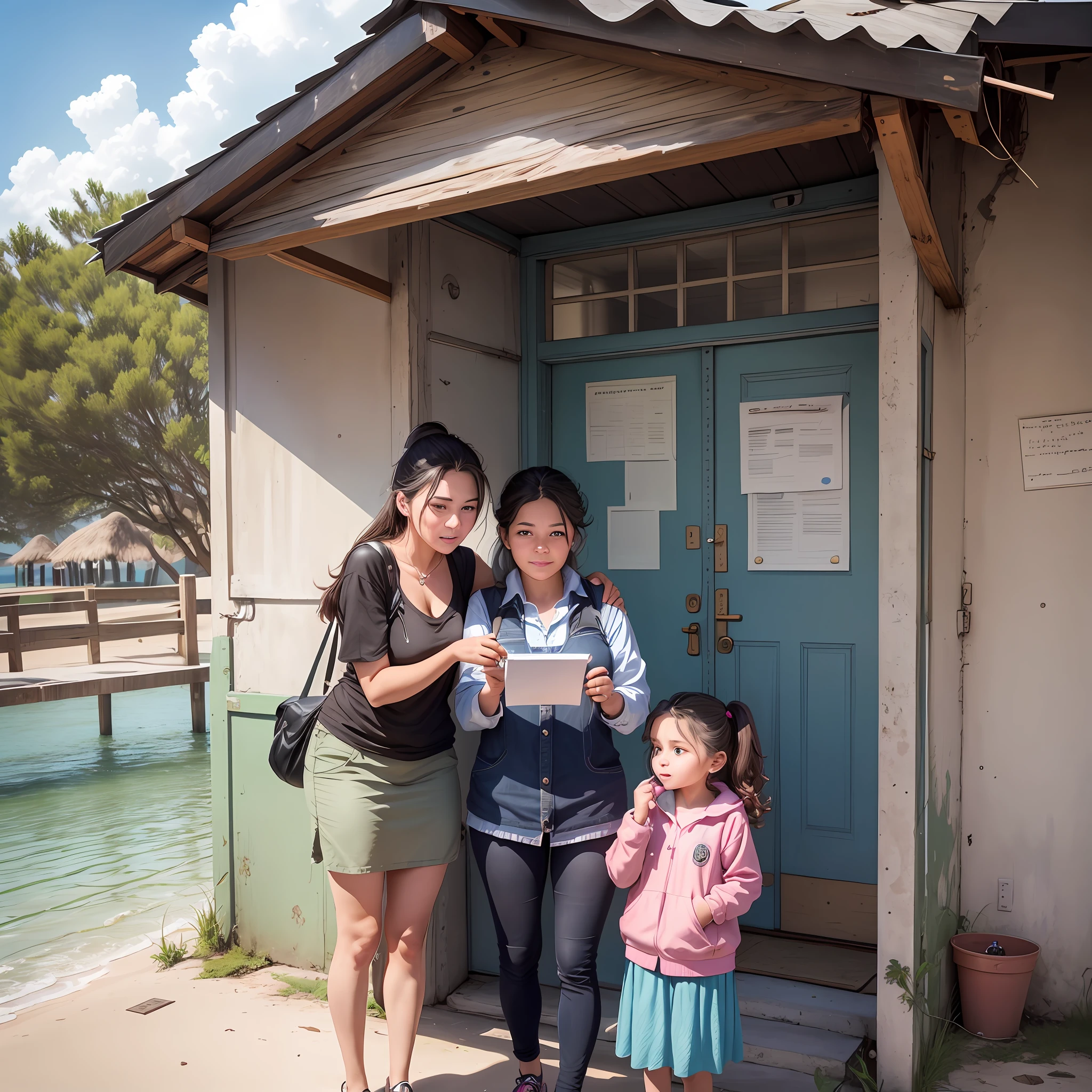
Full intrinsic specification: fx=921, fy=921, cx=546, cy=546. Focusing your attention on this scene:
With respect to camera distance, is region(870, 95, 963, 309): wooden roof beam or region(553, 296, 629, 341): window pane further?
region(553, 296, 629, 341): window pane

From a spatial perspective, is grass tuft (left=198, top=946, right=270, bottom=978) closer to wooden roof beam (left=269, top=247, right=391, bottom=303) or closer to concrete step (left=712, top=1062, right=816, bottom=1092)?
concrete step (left=712, top=1062, right=816, bottom=1092)

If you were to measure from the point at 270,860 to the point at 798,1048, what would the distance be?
214cm

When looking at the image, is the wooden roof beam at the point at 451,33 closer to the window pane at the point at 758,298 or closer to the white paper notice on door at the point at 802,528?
the window pane at the point at 758,298

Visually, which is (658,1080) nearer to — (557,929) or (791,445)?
(557,929)

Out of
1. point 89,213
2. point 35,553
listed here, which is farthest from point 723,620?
point 35,553

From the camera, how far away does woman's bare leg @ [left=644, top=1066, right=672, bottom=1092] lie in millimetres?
2395

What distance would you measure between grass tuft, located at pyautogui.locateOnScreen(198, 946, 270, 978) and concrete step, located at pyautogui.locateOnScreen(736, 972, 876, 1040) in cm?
194

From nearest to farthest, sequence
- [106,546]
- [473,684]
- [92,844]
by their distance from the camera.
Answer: [473,684], [92,844], [106,546]

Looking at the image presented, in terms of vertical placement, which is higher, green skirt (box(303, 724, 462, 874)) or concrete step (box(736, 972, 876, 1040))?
green skirt (box(303, 724, 462, 874))

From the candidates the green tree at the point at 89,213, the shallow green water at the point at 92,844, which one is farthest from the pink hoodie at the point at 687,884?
the green tree at the point at 89,213

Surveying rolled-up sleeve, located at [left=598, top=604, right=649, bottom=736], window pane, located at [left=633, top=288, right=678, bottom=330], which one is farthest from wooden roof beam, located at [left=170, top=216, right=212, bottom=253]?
window pane, located at [left=633, top=288, right=678, bottom=330]

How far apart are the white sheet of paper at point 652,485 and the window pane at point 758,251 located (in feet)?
2.71

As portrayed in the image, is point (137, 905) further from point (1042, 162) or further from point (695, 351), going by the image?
point (1042, 162)

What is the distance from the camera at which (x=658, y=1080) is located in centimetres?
240
